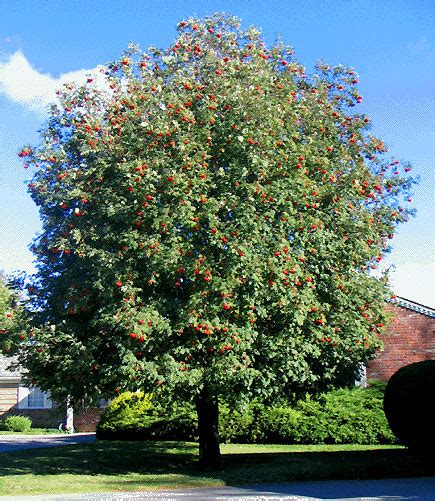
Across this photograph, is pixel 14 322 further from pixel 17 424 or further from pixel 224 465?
pixel 17 424

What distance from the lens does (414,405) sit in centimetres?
1720

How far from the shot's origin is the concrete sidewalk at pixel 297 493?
40.2 feet

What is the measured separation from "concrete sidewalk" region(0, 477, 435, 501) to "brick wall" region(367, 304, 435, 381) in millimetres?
11438

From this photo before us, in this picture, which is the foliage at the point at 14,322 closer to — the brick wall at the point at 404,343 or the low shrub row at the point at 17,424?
the brick wall at the point at 404,343

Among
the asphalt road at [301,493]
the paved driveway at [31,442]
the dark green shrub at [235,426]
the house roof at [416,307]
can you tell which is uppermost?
the house roof at [416,307]

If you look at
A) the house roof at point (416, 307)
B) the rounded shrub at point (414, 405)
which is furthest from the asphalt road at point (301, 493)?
the house roof at point (416, 307)

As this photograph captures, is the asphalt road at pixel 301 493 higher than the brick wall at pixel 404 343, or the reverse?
the brick wall at pixel 404 343

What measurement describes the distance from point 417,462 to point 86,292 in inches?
359

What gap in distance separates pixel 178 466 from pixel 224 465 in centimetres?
124

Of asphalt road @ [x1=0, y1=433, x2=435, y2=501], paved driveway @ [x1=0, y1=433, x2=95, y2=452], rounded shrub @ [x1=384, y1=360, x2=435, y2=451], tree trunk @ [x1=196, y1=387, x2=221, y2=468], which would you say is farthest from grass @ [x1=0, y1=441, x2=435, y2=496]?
paved driveway @ [x1=0, y1=433, x2=95, y2=452]

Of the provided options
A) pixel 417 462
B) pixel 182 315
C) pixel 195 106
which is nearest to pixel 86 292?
pixel 182 315

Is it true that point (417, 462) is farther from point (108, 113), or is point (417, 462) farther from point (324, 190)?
point (108, 113)

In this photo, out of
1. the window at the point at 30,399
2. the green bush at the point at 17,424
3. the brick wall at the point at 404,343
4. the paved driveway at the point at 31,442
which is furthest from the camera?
the window at the point at 30,399

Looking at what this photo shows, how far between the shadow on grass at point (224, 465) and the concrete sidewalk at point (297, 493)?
42.3 inches
